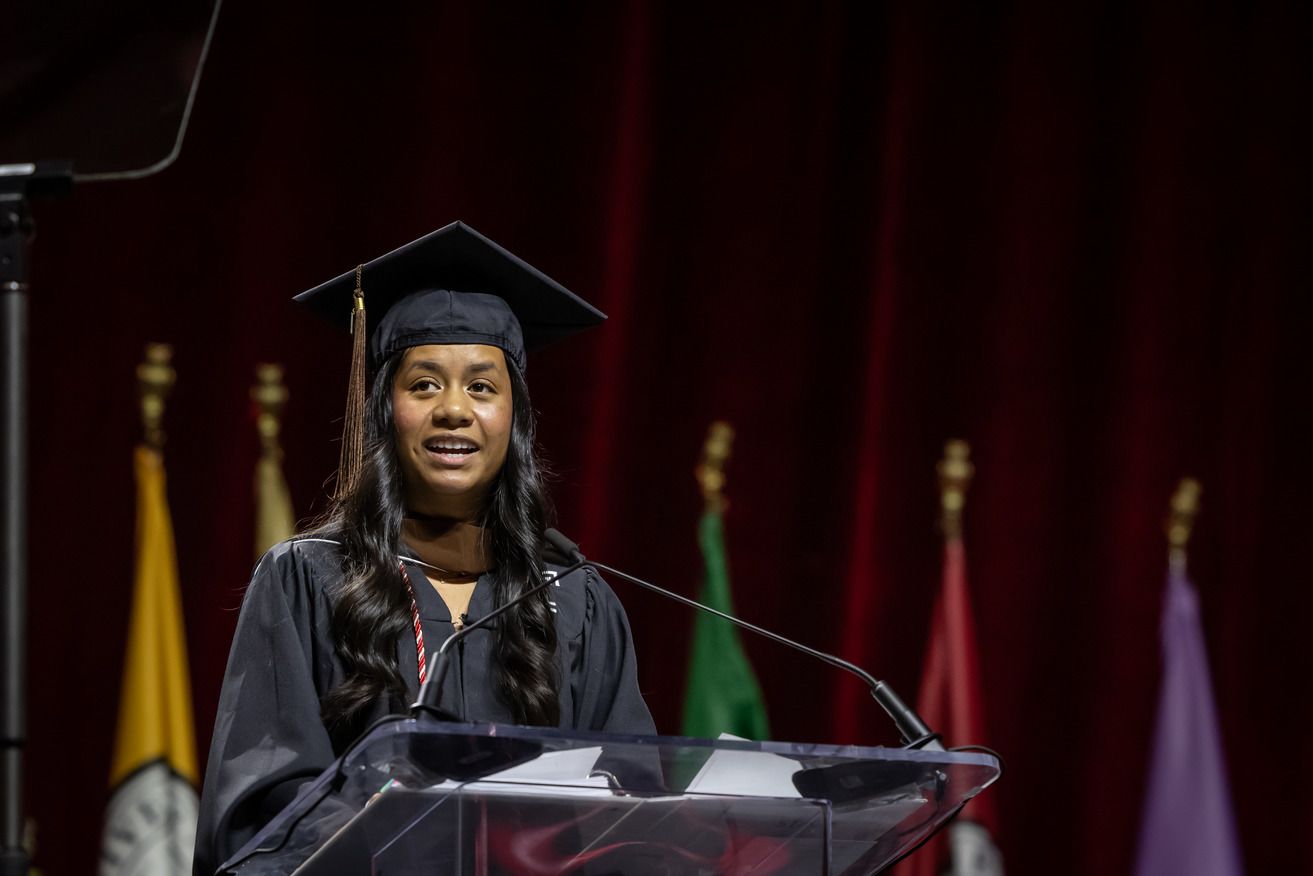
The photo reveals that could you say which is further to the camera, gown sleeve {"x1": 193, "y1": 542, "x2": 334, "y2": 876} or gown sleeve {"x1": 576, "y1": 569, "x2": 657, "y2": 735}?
gown sleeve {"x1": 576, "y1": 569, "x2": 657, "y2": 735}

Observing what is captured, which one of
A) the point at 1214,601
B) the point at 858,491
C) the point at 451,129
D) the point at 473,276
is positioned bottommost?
the point at 1214,601

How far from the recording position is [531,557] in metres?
2.58

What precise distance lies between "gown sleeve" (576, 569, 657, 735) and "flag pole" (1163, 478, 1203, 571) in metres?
2.23

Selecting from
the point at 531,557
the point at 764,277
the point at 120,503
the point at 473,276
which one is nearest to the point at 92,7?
the point at 473,276

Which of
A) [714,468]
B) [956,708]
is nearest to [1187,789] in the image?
[956,708]

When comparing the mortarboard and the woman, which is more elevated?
the mortarboard

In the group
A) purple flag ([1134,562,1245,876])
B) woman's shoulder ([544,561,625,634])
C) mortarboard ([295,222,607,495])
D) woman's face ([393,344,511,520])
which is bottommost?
purple flag ([1134,562,1245,876])

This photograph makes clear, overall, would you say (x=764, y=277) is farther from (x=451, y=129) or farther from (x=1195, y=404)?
(x=1195, y=404)

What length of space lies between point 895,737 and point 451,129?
193 cm

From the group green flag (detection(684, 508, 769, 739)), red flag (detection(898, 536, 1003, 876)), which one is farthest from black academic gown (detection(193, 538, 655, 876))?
red flag (detection(898, 536, 1003, 876))

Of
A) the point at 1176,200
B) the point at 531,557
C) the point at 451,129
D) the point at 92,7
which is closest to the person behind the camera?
the point at 92,7

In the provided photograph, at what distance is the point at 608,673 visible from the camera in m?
2.62

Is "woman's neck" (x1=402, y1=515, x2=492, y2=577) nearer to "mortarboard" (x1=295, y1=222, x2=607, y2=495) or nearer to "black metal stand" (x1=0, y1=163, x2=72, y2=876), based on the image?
"mortarboard" (x1=295, y1=222, x2=607, y2=495)

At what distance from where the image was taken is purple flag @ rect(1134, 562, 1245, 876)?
4242 millimetres
